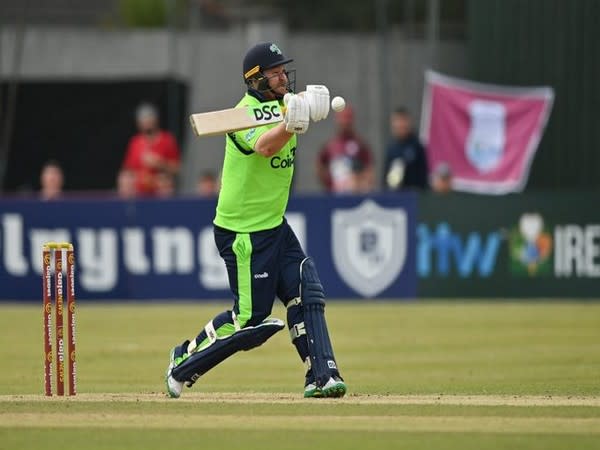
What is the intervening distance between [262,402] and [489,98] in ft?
44.5

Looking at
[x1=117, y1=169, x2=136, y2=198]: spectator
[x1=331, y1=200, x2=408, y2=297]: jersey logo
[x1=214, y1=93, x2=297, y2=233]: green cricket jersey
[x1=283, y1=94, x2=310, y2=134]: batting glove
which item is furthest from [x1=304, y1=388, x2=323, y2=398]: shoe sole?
[x1=117, y1=169, x2=136, y2=198]: spectator

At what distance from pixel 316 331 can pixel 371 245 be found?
9.43 metres

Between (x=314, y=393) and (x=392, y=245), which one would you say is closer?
(x=314, y=393)

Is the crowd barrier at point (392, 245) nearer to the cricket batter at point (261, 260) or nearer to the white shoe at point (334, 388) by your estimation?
the cricket batter at point (261, 260)

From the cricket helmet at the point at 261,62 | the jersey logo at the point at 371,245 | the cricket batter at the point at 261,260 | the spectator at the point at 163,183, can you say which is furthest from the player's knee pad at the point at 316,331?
the spectator at the point at 163,183

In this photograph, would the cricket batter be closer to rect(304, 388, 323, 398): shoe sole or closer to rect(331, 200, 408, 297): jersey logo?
rect(304, 388, 323, 398): shoe sole

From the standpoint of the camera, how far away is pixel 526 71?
2223cm

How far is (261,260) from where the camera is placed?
9297 mm

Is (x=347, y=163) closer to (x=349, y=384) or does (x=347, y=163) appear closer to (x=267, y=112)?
(x=349, y=384)

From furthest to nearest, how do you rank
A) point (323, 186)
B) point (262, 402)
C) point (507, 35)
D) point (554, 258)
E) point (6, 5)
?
point (6, 5) → point (507, 35) → point (323, 186) → point (554, 258) → point (262, 402)

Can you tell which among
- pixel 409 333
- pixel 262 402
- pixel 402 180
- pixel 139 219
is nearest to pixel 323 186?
pixel 402 180

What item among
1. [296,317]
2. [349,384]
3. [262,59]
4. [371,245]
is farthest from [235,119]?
[371,245]

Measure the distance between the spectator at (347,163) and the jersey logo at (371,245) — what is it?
41.1 inches

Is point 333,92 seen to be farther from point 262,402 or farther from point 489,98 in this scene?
point 262,402
